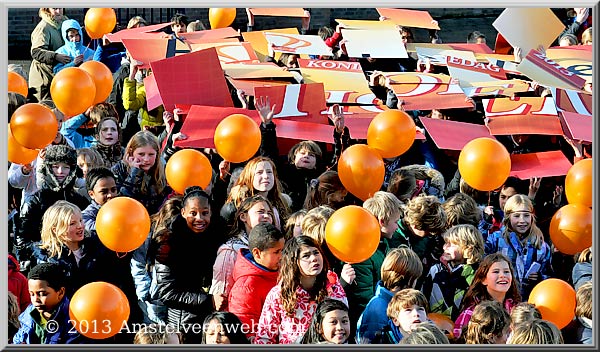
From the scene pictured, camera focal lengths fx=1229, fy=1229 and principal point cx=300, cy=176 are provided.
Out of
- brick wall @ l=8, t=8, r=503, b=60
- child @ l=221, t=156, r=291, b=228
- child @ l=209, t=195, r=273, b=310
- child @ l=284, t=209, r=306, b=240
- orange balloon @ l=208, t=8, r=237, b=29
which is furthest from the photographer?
brick wall @ l=8, t=8, r=503, b=60

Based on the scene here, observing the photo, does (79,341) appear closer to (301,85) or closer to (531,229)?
(531,229)

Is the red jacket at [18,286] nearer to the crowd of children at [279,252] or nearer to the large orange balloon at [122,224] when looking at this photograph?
the crowd of children at [279,252]

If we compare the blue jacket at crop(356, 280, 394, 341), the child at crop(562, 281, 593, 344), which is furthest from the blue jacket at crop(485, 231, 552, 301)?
the blue jacket at crop(356, 280, 394, 341)

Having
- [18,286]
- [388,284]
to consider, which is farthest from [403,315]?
[18,286]

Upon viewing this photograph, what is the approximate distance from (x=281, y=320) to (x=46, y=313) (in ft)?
3.75

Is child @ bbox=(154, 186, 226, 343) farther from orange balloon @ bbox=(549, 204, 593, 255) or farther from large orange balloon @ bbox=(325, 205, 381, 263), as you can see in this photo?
orange balloon @ bbox=(549, 204, 593, 255)

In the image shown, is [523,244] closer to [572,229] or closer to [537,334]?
[572,229]

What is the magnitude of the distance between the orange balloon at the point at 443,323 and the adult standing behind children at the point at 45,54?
4.51 metres

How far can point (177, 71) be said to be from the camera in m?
8.72

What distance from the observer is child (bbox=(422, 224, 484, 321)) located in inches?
257

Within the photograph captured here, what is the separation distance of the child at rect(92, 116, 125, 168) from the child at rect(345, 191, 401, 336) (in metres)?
2.03

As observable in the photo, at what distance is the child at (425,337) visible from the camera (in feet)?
17.5

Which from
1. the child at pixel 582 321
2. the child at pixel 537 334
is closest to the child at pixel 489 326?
the child at pixel 537 334

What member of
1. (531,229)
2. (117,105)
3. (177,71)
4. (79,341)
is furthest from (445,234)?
(117,105)
